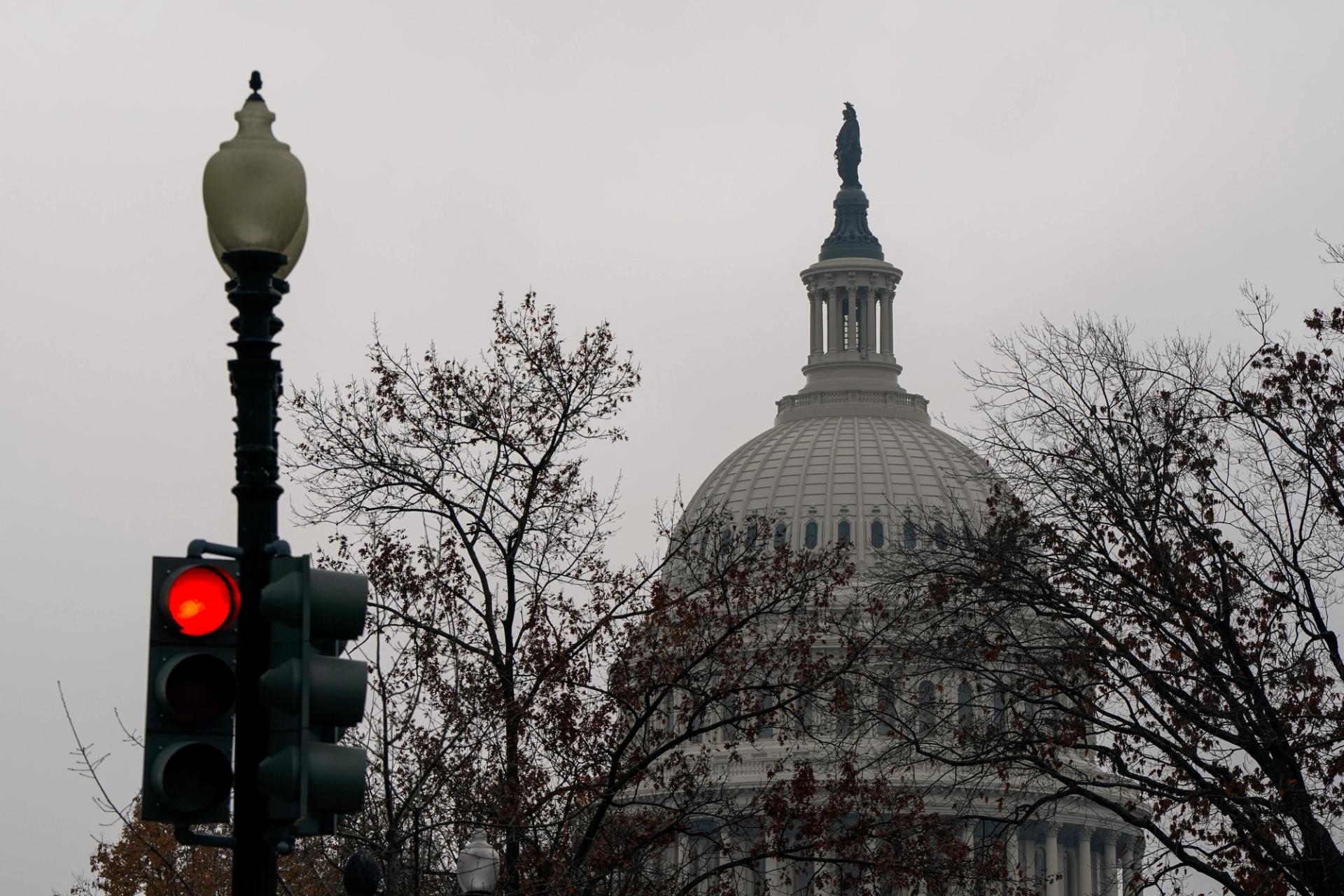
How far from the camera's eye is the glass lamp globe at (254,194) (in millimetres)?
12117

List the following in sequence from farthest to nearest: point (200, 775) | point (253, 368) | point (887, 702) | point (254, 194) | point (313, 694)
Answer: point (887, 702) < point (253, 368) < point (254, 194) < point (200, 775) < point (313, 694)

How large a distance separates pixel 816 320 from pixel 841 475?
92.2 feet

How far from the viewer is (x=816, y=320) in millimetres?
181625

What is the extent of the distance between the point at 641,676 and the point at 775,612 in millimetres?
2378

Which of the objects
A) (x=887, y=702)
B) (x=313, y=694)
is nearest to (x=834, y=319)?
(x=887, y=702)

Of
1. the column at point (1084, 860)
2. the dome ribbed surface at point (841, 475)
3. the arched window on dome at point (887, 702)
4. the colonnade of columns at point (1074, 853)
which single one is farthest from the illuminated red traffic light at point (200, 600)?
the column at point (1084, 860)

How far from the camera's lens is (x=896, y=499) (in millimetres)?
151625

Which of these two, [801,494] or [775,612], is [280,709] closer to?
[775,612]

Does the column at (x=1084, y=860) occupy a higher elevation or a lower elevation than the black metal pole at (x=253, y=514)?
higher

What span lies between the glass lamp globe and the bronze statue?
177 meters

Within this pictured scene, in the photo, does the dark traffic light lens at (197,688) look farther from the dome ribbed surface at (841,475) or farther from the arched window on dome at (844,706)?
the dome ribbed surface at (841,475)

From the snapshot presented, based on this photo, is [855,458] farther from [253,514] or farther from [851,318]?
[253,514]

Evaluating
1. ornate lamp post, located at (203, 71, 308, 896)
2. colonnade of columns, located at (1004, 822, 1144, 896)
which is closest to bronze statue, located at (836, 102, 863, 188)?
colonnade of columns, located at (1004, 822, 1144, 896)

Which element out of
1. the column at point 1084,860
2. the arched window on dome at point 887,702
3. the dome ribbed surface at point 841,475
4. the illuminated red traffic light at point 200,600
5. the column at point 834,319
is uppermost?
the column at point 834,319
